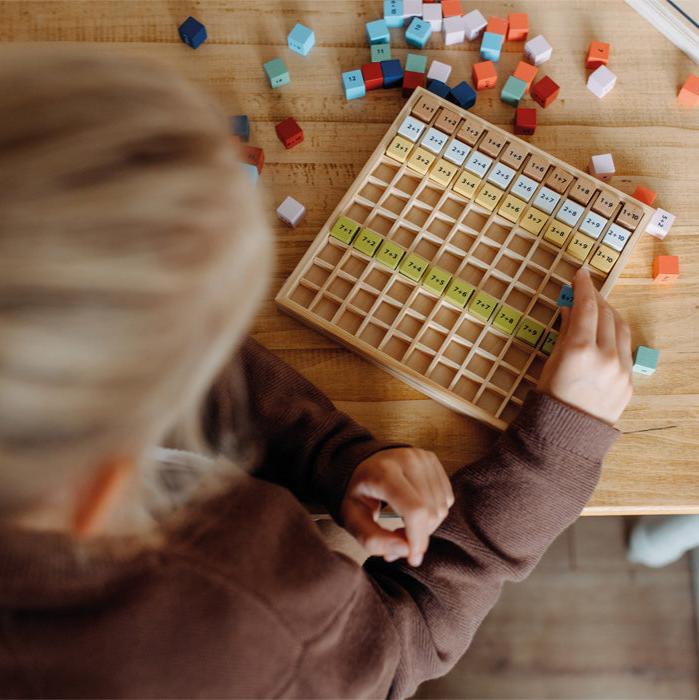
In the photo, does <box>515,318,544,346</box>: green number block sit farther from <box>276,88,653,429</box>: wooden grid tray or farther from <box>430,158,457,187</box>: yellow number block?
<box>430,158,457,187</box>: yellow number block

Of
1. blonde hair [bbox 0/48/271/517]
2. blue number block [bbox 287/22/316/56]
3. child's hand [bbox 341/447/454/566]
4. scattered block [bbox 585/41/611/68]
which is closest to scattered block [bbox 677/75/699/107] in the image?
scattered block [bbox 585/41/611/68]

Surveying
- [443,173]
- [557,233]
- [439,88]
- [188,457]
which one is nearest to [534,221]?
[557,233]

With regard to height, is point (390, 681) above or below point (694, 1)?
below

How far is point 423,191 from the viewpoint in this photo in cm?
97

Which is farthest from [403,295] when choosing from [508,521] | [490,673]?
[490,673]

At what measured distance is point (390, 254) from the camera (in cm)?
94

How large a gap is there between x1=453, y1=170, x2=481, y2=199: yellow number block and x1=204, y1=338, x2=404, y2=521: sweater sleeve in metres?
0.32

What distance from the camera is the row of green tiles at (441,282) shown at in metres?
0.92

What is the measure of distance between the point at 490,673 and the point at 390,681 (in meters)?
0.92

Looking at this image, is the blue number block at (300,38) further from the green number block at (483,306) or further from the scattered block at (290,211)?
the green number block at (483,306)

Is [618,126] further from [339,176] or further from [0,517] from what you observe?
[0,517]

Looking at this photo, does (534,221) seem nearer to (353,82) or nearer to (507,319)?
(507,319)

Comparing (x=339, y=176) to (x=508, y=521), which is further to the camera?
(x=339, y=176)

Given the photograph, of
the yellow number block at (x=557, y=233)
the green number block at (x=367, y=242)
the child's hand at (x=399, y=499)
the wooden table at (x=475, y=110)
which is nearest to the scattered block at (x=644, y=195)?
the wooden table at (x=475, y=110)
